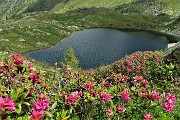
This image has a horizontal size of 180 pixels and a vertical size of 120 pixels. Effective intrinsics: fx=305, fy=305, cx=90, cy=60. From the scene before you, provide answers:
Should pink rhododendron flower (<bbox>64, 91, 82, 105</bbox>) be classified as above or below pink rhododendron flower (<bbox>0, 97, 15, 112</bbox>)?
below

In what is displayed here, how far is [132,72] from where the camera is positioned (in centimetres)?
2408

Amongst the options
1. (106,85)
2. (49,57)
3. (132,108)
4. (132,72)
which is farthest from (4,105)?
(49,57)

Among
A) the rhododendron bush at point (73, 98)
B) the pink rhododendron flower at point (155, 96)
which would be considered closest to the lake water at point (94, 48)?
the rhododendron bush at point (73, 98)

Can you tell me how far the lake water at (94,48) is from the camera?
118938 mm

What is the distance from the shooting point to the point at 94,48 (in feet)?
463

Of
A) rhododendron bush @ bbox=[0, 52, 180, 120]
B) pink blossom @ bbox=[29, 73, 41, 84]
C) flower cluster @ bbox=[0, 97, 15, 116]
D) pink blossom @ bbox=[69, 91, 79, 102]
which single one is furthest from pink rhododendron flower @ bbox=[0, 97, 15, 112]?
pink blossom @ bbox=[29, 73, 41, 84]

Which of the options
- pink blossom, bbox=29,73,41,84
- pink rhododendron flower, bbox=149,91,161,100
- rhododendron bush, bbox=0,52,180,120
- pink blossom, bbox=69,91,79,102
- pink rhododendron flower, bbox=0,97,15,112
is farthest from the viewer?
pink rhododendron flower, bbox=149,91,161,100

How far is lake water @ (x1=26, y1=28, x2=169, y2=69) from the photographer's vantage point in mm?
118938

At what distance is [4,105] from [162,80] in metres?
16.7

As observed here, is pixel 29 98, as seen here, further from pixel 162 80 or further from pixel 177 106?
pixel 162 80

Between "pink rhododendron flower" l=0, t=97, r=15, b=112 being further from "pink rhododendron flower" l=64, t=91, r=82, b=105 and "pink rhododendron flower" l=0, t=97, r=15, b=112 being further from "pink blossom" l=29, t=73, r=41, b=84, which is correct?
"pink blossom" l=29, t=73, r=41, b=84

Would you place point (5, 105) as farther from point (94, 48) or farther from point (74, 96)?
point (94, 48)

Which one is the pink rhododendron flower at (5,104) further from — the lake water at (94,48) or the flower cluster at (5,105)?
the lake water at (94,48)

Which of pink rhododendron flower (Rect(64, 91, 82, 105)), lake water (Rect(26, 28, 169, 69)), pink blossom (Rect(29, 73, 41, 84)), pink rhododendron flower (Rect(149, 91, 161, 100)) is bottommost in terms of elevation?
lake water (Rect(26, 28, 169, 69))
